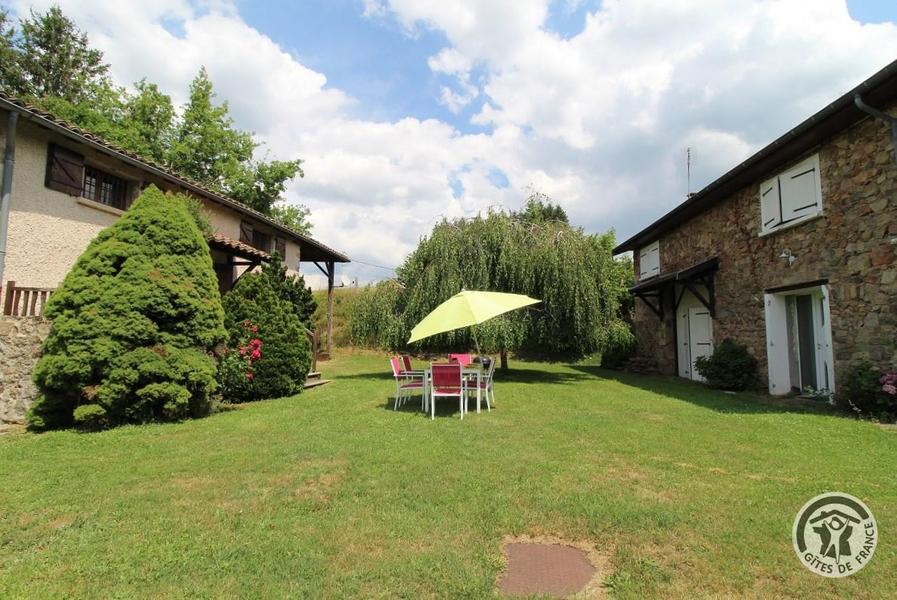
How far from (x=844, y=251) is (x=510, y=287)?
670 centimetres

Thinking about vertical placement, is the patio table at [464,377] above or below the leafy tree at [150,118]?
below

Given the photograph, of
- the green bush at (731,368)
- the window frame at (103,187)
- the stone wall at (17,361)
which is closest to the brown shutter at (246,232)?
the window frame at (103,187)

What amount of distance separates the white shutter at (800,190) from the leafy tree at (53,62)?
28320 mm

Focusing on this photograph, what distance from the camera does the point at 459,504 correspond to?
3.36m

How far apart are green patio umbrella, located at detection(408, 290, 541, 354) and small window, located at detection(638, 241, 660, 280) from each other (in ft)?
33.7

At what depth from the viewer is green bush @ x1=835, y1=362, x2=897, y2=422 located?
652cm

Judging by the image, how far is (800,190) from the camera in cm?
872

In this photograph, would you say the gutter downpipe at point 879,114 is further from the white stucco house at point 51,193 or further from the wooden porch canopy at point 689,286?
the white stucco house at point 51,193

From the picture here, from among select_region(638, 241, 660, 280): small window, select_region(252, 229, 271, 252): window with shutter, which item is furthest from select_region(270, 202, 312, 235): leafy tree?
select_region(638, 241, 660, 280): small window

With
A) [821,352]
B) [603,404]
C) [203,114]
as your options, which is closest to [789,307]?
[821,352]

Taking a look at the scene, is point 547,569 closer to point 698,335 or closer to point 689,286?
point 689,286

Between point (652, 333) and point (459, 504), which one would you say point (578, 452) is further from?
point (652, 333)

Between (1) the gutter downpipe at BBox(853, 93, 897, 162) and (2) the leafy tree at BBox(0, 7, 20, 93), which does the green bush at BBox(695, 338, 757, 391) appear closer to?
(1) the gutter downpipe at BBox(853, 93, 897, 162)

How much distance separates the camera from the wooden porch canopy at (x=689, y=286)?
11883 mm
